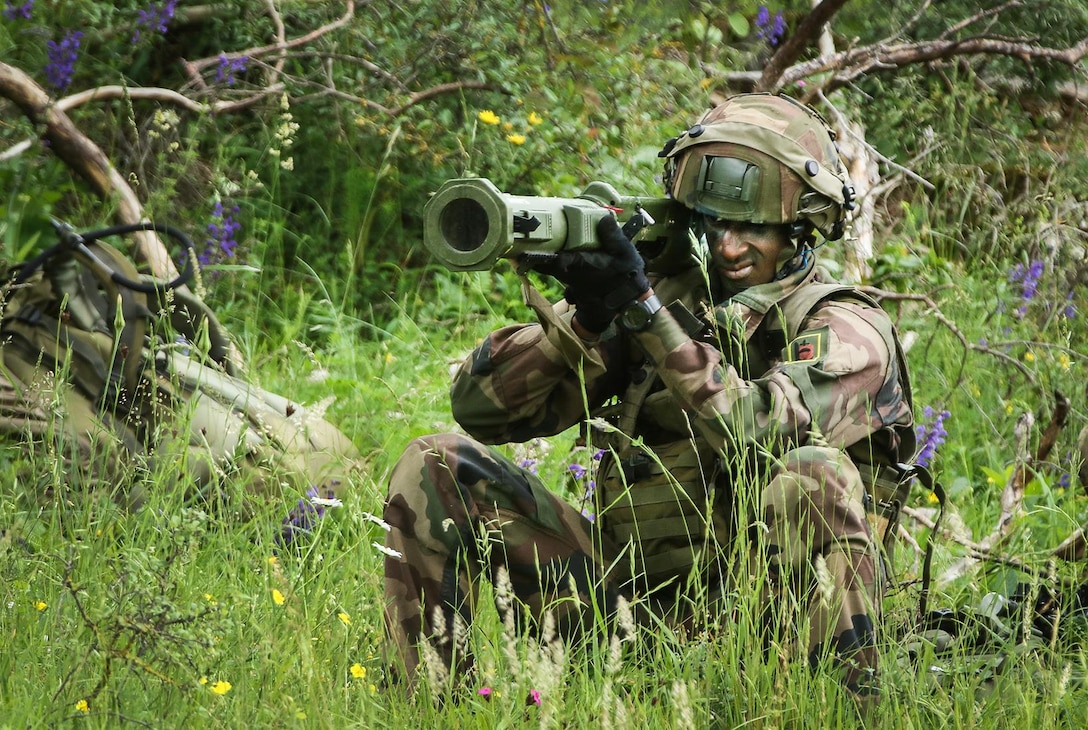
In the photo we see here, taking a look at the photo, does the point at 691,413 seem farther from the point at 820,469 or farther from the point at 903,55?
the point at 903,55

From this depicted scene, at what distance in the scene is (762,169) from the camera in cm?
306

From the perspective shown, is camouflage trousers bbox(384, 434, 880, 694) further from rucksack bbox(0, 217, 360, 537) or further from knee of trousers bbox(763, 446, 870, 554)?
rucksack bbox(0, 217, 360, 537)

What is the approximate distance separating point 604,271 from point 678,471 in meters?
0.56

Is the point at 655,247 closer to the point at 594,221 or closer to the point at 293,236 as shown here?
the point at 594,221

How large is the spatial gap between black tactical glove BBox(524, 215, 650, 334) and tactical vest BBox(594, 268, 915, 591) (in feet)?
1.01

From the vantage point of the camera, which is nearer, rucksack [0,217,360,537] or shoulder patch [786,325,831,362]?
shoulder patch [786,325,831,362]

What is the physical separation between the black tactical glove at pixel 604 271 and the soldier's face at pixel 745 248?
376mm

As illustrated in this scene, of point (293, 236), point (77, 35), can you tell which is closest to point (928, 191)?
point (293, 236)

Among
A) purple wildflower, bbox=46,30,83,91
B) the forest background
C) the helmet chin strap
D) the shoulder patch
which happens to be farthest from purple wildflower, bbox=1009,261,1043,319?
purple wildflower, bbox=46,30,83,91

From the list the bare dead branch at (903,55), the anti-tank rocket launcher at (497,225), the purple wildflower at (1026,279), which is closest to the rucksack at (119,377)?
the anti-tank rocket launcher at (497,225)

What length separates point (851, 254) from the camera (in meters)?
5.36

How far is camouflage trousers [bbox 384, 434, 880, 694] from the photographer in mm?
2658

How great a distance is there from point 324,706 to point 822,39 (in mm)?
4517

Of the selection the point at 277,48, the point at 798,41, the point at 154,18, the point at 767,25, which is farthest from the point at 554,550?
the point at 767,25
